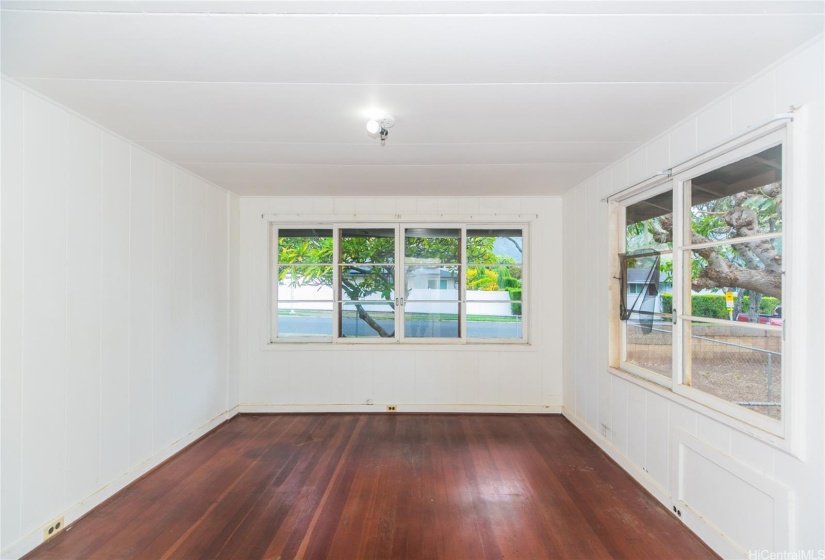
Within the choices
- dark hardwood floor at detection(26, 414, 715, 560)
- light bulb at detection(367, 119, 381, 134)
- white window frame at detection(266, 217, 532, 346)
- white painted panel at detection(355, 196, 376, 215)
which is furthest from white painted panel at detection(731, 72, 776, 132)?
white painted panel at detection(355, 196, 376, 215)

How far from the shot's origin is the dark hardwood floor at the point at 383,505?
196cm

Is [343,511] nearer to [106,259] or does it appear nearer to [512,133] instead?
[106,259]

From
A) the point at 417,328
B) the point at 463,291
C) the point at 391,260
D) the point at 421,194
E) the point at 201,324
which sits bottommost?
the point at 417,328

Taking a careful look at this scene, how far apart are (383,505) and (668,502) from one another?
71.3 inches

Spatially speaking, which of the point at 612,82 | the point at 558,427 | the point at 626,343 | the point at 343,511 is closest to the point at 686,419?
the point at 626,343

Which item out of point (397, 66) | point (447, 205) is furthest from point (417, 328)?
point (397, 66)

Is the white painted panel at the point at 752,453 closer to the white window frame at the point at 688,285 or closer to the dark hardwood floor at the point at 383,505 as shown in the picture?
the white window frame at the point at 688,285

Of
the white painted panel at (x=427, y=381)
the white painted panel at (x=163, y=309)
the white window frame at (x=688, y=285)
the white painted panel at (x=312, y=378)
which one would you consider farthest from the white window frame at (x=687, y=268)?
the white painted panel at (x=163, y=309)

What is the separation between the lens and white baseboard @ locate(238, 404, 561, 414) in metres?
4.05

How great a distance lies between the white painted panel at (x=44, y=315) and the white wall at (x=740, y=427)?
11.9 ft

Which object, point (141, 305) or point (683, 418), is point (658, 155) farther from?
point (141, 305)

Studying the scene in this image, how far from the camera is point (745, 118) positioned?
180cm

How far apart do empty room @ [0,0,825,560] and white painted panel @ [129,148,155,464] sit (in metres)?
0.02

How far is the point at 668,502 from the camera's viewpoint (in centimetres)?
229
